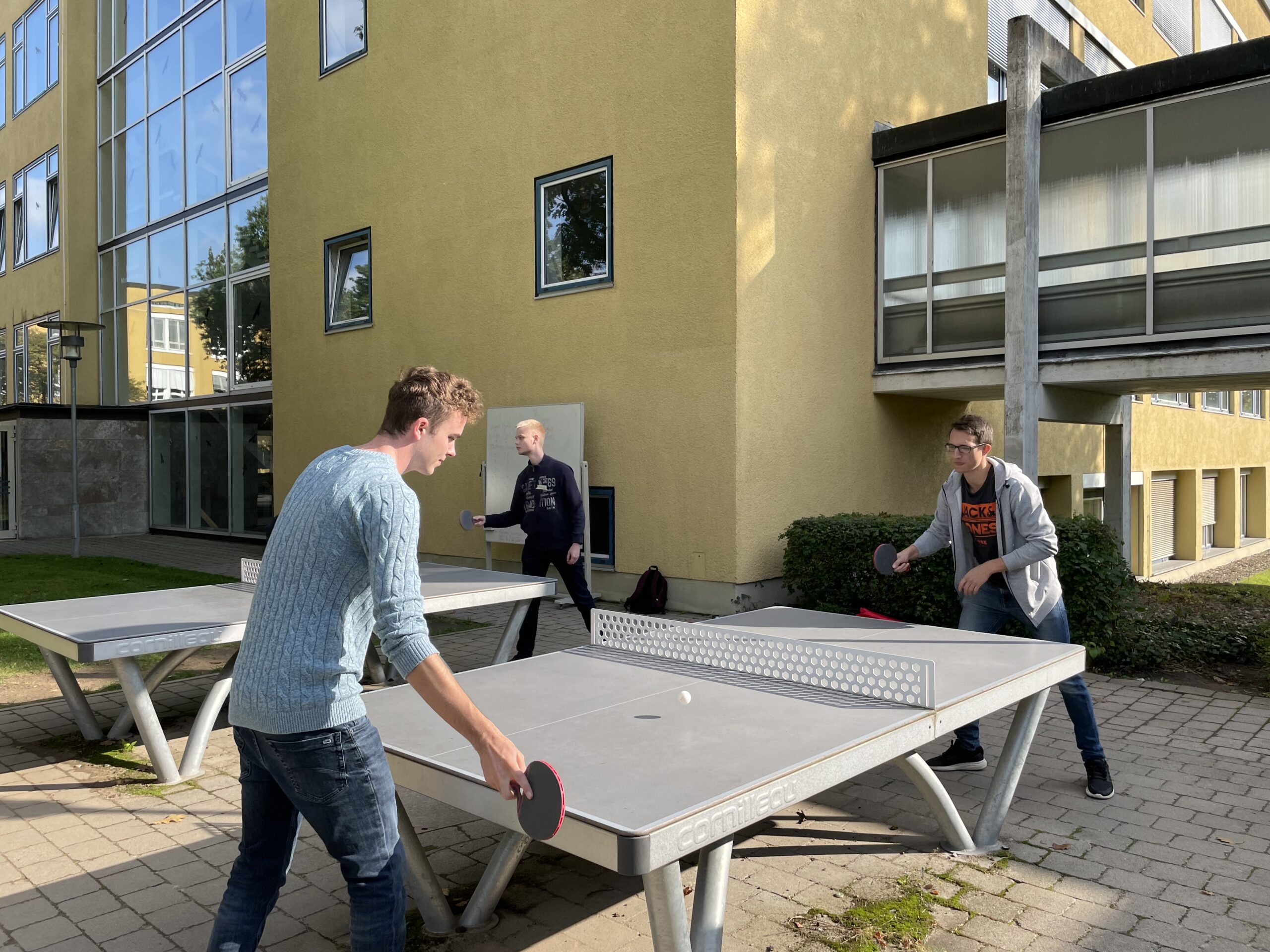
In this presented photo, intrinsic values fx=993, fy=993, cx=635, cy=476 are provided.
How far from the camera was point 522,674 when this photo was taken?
390cm

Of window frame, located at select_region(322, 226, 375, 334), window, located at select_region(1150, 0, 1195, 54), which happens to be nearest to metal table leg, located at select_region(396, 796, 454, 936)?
window frame, located at select_region(322, 226, 375, 334)

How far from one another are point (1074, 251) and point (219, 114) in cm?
1558

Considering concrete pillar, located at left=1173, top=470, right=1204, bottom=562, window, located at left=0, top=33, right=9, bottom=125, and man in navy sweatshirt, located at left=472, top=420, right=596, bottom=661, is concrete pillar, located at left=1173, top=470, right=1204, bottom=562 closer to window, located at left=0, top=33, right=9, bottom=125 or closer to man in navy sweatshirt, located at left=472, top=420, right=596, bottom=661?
man in navy sweatshirt, located at left=472, top=420, right=596, bottom=661

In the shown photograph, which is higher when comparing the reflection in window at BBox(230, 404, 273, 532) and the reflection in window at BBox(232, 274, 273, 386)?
the reflection in window at BBox(232, 274, 273, 386)

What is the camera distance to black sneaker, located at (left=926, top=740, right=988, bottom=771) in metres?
5.16

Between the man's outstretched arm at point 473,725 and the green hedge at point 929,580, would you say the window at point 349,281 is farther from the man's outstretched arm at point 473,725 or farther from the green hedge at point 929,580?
the man's outstretched arm at point 473,725

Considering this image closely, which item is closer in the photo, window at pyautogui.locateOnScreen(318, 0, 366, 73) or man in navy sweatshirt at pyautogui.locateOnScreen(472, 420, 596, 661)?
man in navy sweatshirt at pyautogui.locateOnScreen(472, 420, 596, 661)

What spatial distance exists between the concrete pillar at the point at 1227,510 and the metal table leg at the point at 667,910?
71.4 feet

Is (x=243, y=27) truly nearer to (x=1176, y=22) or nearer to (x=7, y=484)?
(x=7, y=484)

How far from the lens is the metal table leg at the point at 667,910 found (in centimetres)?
245

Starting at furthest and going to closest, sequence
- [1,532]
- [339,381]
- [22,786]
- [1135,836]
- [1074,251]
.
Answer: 1. [1,532]
2. [339,381]
3. [1074,251]
4. [22,786]
5. [1135,836]

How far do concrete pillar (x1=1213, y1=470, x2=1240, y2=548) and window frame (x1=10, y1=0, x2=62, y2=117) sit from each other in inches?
1083

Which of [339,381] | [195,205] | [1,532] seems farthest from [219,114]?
[1,532]

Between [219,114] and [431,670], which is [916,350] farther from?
[219,114]
